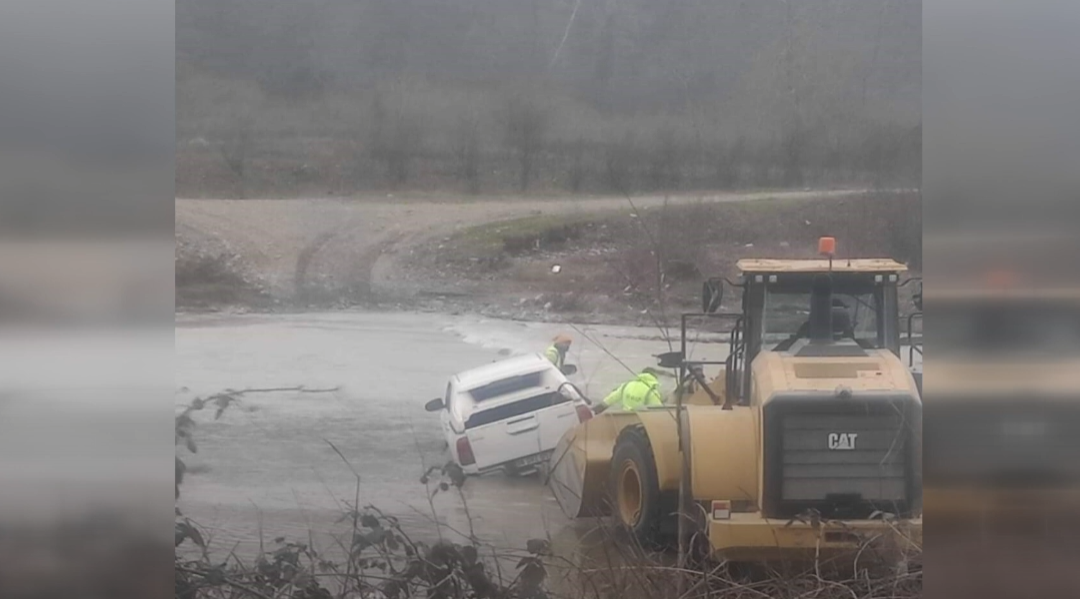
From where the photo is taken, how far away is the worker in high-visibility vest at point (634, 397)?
3111 mm

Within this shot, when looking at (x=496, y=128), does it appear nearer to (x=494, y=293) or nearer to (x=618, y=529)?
(x=494, y=293)

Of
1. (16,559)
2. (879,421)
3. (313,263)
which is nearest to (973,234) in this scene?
(879,421)

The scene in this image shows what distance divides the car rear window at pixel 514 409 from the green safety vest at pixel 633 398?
0.47 feet

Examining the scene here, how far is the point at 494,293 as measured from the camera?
3119 mm

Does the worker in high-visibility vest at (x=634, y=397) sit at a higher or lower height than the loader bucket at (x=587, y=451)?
higher

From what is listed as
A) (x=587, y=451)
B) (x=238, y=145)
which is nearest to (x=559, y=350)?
(x=587, y=451)

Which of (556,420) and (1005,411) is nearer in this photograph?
(556,420)

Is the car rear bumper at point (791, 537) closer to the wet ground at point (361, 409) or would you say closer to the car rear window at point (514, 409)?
the wet ground at point (361, 409)

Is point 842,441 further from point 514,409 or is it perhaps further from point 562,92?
point 562,92

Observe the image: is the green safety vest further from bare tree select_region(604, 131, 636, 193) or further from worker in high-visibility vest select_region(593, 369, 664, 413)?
bare tree select_region(604, 131, 636, 193)

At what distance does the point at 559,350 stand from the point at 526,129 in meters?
0.67

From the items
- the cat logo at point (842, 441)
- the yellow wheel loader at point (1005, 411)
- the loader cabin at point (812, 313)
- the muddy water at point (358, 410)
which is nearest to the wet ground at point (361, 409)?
the muddy water at point (358, 410)

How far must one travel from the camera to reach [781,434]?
3074 millimetres

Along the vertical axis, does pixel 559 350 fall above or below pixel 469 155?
below
